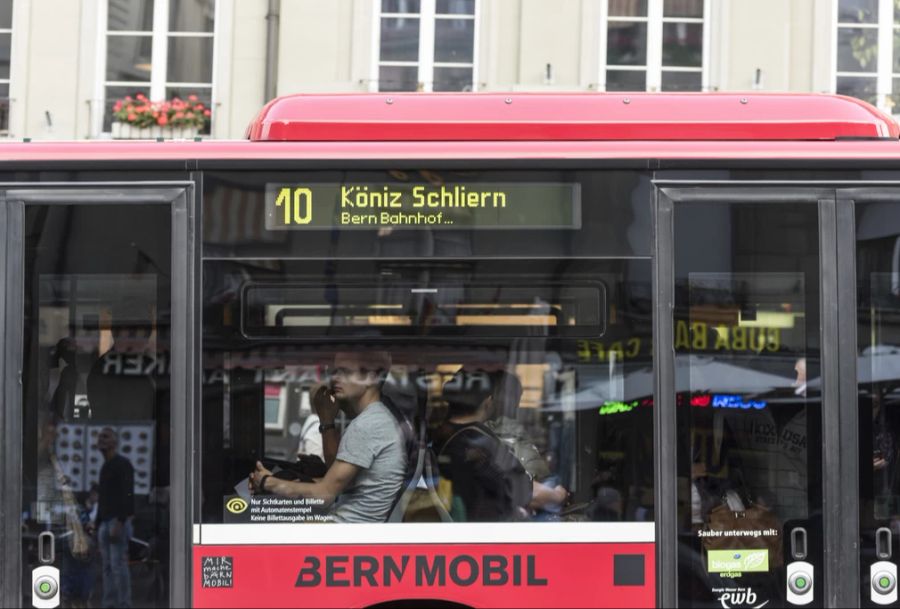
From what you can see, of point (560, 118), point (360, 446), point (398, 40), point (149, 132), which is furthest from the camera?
point (398, 40)

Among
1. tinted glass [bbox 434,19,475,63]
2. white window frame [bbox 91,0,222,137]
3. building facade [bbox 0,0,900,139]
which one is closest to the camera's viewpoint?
building facade [bbox 0,0,900,139]

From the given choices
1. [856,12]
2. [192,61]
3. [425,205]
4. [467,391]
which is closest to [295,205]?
[425,205]

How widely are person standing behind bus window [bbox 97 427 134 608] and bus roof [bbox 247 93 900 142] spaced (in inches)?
67.6

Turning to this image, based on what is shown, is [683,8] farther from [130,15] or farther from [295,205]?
[295,205]

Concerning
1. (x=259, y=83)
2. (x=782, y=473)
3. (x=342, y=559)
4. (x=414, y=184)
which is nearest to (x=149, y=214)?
(x=414, y=184)

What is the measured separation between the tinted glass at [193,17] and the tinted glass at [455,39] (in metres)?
3.02

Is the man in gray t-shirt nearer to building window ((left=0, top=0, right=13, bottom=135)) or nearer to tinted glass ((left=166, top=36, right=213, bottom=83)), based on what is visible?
tinted glass ((left=166, top=36, right=213, bottom=83))

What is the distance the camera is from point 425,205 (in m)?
5.10

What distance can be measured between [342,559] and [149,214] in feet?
5.88

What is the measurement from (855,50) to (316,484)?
11.9 m

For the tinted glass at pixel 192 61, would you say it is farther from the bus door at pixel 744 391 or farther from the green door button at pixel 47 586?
the bus door at pixel 744 391

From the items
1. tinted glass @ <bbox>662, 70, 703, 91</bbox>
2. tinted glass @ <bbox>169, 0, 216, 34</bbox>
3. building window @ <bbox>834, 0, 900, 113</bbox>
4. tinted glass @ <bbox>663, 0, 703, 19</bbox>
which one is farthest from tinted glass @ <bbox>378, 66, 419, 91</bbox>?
building window @ <bbox>834, 0, 900, 113</bbox>

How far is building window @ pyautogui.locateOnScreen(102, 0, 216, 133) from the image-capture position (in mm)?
14578

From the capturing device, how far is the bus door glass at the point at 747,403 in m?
4.95
